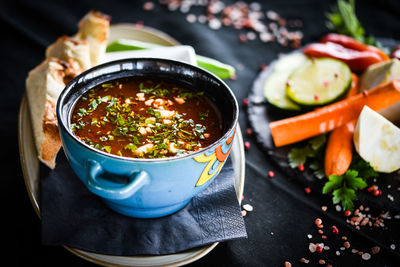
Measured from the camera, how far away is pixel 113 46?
251 centimetres

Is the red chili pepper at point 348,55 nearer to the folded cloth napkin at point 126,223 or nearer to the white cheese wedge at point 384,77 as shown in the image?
the white cheese wedge at point 384,77

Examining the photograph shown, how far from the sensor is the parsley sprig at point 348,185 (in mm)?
1974

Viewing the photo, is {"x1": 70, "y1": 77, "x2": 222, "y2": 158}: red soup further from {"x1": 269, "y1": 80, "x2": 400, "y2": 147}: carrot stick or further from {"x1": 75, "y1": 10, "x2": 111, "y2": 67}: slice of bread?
{"x1": 269, "y1": 80, "x2": 400, "y2": 147}: carrot stick

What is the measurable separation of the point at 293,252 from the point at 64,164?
1.04m

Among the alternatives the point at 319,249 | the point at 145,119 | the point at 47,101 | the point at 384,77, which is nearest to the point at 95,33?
the point at 47,101

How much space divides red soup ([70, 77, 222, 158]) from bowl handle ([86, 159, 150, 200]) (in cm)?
11

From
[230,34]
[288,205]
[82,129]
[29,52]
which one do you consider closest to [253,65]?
[230,34]

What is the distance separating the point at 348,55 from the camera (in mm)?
2773

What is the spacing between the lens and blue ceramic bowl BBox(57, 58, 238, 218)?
4.30 ft

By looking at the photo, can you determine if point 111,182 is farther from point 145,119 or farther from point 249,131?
point 249,131

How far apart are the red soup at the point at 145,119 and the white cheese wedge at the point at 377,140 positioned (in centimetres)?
89

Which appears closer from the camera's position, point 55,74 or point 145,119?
point 145,119

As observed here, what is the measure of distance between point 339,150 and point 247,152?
49cm

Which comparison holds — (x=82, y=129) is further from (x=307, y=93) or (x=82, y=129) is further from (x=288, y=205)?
(x=307, y=93)
